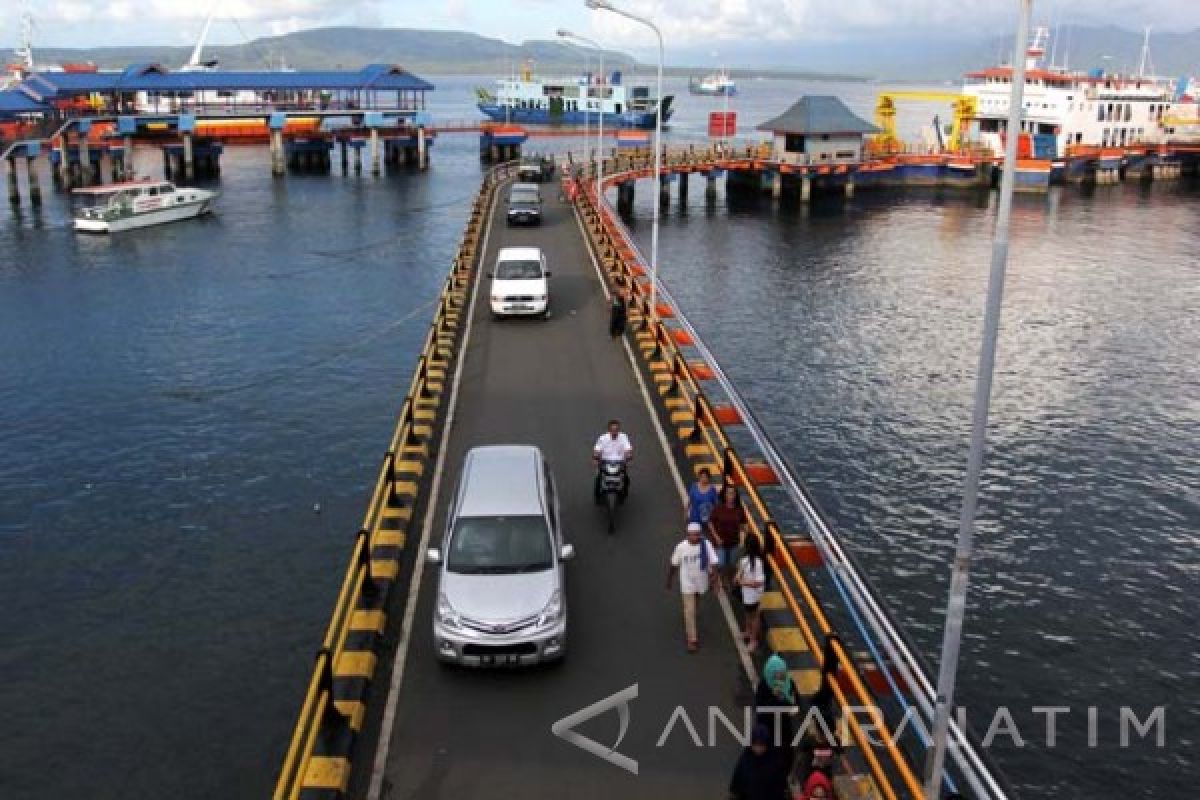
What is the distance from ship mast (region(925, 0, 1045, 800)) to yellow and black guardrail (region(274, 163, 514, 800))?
603 cm

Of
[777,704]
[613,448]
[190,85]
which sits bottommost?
[777,704]

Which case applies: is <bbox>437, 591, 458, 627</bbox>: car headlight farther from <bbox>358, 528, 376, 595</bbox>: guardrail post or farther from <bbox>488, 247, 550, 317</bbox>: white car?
<bbox>488, 247, 550, 317</bbox>: white car

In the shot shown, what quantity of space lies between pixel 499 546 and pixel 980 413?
6802mm

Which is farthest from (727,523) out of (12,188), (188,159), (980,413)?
(188,159)

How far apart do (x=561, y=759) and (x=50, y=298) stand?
43380 millimetres

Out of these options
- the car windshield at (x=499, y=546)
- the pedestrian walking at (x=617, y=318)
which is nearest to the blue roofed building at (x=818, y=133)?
the pedestrian walking at (x=617, y=318)

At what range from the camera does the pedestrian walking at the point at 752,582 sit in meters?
12.8

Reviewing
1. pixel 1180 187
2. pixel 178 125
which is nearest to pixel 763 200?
pixel 1180 187

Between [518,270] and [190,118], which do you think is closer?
[518,270]

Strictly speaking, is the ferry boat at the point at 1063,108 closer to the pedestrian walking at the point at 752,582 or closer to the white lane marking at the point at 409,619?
the white lane marking at the point at 409,619

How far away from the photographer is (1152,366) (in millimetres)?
37531

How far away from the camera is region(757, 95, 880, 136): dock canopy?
80875 mm

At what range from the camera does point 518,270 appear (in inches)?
1250

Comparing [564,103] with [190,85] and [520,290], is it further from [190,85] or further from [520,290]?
[520,290]
